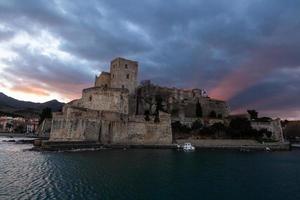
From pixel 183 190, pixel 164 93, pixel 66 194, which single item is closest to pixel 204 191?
pixel 183 190

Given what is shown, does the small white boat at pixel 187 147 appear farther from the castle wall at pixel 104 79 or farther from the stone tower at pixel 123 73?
the castle wall at pixel 104 79

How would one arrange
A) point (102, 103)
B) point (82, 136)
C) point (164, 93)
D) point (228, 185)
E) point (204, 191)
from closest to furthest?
1. point (204, 191)
2. point (228, 185)
3. point (82, 136)
4. point (102, 103)
5. point (164, 93)

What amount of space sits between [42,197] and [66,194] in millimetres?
972

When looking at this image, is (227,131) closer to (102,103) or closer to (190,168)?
(102,103)

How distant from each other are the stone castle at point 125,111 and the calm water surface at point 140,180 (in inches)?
528

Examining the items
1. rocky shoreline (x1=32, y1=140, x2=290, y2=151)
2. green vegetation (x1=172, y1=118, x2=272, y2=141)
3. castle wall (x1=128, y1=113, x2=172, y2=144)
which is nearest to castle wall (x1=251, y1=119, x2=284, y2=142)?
green vegetation (x1=172, y1=118, x2=272, y2=141)

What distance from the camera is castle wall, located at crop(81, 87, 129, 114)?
3945 centimetres

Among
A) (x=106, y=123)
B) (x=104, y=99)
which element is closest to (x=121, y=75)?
(x=104, y=99)

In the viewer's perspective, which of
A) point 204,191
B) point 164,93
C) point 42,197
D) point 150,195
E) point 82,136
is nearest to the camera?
point 42,197

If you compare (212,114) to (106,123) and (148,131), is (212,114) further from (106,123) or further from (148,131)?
(106,123)

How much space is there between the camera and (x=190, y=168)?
20938 mm

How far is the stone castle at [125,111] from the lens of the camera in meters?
35.3

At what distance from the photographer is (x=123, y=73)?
150 feet

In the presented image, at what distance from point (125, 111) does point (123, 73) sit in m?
7.11
